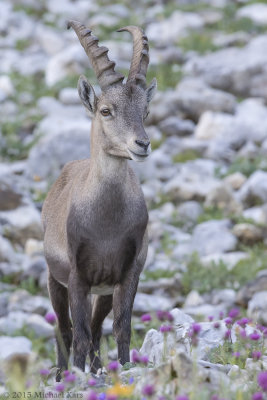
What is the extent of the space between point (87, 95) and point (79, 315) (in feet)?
6.02

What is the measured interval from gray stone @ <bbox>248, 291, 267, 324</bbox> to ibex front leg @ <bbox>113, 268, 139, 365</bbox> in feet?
10.6

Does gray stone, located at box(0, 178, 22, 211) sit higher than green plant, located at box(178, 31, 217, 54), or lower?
lower

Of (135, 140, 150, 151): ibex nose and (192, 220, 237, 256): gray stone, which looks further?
(192, 220, 237, 256): gray stone

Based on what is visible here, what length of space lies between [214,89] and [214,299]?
9.60m

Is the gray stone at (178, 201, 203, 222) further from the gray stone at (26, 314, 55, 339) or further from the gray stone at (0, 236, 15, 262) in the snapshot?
the gray stone at (26, 314, 55, 339)

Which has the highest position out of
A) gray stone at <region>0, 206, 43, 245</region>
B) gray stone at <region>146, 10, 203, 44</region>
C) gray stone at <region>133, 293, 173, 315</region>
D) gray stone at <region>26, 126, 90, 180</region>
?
gray stone at <region>146, 10, 203, 44</region>

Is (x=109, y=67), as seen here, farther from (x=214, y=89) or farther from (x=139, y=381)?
(x=214, y=89)

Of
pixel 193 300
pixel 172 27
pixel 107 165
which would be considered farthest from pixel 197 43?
pixel 107 165

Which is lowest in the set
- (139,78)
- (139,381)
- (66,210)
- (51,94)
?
(139,381)

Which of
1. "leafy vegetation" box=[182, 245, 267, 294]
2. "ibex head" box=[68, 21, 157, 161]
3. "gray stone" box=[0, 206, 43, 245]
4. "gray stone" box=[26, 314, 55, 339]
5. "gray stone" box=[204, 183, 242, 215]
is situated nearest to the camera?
"ibex head" box=[68, 21, 157, 161]

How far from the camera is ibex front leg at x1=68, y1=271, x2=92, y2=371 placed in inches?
260

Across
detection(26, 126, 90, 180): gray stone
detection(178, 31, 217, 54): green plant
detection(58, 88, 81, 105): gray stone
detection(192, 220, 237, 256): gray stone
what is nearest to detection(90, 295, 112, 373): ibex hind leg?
detection(192, 220, 237, 256): gray stone

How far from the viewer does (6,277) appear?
458 inches

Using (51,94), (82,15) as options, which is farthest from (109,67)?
(82,15)
